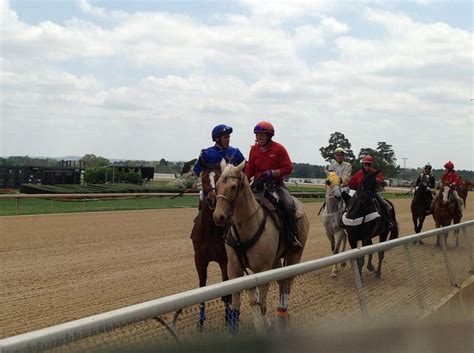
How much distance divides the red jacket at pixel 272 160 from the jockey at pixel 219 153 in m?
0.28

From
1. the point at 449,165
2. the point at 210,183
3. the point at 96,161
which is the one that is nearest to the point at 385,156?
the point at 96,161

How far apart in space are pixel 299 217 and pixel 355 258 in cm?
226

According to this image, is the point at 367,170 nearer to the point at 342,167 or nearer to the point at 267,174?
the point at 342,167

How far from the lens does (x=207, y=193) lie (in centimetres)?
589

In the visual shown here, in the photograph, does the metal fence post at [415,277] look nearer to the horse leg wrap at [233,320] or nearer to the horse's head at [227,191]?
the horse's head at [227,191]

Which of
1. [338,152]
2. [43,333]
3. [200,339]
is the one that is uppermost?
[338,152]

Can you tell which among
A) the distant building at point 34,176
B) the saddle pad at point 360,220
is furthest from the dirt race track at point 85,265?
the distant building at point 34,176

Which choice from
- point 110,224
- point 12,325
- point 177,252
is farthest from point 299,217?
point 110,224

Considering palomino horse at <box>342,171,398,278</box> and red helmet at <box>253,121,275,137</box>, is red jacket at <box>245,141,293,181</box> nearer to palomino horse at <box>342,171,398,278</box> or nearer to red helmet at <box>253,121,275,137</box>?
red helmet at <box>253,121,275,137</box>

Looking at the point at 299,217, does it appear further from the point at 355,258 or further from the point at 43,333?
the point at 43,333

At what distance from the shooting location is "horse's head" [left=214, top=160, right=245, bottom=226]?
5309 mm

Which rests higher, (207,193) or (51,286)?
(207,193)

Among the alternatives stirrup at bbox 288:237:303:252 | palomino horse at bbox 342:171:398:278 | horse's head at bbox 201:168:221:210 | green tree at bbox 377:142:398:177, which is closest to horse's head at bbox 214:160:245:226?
horse's head at bbox 201:168:221:210

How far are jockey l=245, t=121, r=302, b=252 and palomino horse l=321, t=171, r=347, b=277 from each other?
12.1 ft
